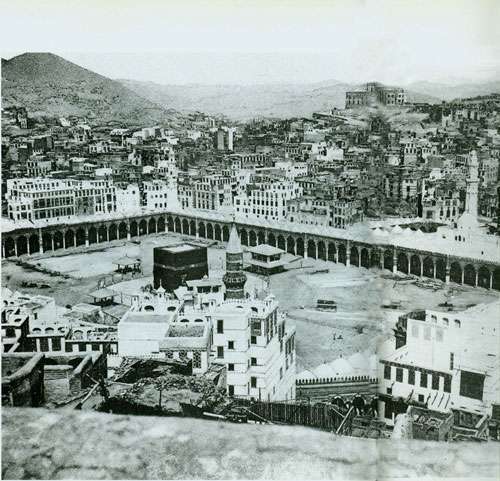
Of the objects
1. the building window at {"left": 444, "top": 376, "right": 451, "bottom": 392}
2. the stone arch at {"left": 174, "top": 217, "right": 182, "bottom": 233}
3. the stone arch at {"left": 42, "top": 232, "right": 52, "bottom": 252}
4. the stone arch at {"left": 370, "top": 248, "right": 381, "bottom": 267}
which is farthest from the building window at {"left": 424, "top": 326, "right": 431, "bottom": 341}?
the stone arch at {"left": 42, "top": 232, "right": 52, "bottom": 252}

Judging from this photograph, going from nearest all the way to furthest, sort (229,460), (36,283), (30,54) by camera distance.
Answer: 1. (229,460)
2. (30,54)
3. (36,283)

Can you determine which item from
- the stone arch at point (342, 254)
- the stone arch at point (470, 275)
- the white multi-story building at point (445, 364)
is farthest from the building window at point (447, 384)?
the stone arch at point (342, 254)

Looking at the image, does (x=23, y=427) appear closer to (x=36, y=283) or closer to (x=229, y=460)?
(x=36, y=283)

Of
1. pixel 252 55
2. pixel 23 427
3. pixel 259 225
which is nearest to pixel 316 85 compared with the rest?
pixel 252 55

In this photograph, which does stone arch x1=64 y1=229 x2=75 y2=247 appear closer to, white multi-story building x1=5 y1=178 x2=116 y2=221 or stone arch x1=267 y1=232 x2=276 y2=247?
white multi-story building x1=5 y1=178 x2=116 y2=221

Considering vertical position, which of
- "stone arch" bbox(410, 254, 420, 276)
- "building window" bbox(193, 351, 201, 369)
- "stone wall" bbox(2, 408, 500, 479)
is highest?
"stone arch" bbox(410, 254, 420, 276)

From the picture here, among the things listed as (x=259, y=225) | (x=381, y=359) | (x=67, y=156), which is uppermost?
(x=67, y=156)
